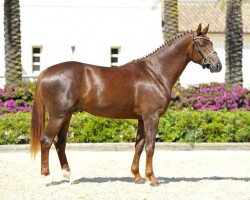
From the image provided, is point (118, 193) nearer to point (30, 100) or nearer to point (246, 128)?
point (246, 128)

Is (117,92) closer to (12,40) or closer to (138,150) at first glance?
(138,150)

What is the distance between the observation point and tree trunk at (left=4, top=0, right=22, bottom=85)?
22219 millimetres

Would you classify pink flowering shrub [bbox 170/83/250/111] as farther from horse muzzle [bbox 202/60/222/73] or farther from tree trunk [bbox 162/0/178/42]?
horse muzzle [bbox 202/60/222/73]

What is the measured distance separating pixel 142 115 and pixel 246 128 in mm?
7186

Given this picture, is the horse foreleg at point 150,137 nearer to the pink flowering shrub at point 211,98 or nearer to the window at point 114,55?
the pink flowering shrub at point 211,98

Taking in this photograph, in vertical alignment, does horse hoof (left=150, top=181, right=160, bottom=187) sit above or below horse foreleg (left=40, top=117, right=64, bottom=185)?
below

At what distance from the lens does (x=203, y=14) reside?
48.4 m

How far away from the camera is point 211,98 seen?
→ 786 inches

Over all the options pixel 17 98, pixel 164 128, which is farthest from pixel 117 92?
pixel 17 98

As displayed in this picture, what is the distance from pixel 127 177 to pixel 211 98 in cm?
885

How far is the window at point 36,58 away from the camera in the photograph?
29009mm

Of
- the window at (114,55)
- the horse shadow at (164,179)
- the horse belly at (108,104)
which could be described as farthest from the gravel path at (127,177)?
the window at (114,55)

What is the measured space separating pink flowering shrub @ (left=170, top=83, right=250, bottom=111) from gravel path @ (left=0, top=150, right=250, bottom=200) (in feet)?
12.9

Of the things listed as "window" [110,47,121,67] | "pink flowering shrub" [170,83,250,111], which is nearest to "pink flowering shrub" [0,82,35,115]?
"pink flowering shrub" [170,83,250,111]
